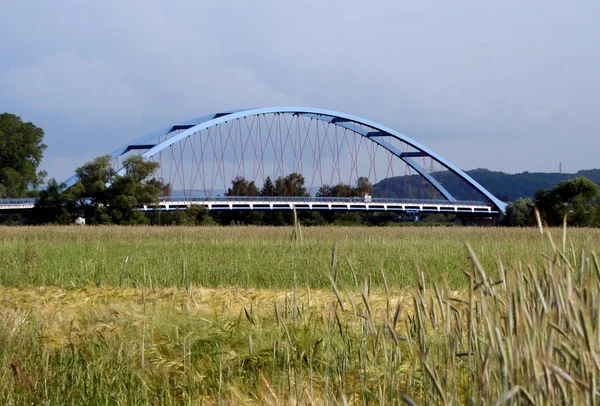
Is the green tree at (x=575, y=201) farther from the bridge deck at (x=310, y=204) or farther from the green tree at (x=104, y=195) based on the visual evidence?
the green tree at (x=104, y=195)

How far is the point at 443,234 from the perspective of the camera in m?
25.0

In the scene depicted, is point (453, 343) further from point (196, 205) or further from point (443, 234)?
point (196, 205)

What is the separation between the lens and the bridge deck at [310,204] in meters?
52.8

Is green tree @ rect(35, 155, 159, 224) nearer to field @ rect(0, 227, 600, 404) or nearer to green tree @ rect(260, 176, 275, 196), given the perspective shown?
green tree @ rect(260, 176, 275, 196)

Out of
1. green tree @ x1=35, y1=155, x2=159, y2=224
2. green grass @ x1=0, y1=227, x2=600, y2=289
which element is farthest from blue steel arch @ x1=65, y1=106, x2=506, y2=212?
green grass @ x1=0, y1=227, x2=600, y2=289

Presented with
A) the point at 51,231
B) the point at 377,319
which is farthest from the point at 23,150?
the point at 377,319

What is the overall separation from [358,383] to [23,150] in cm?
7099

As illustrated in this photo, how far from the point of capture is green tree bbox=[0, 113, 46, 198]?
68625 millimetres

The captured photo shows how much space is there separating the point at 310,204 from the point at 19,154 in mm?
29259

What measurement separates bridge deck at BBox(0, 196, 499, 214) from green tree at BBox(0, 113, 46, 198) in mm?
17229

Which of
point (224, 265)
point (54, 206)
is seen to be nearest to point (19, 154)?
point (54, 206)

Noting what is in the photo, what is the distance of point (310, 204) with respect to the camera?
5875 centimetres

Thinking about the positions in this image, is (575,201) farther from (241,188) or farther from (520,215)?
(241,188)

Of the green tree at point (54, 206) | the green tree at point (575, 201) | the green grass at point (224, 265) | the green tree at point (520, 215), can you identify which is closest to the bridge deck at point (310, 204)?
the green tree at point (54, 206)
